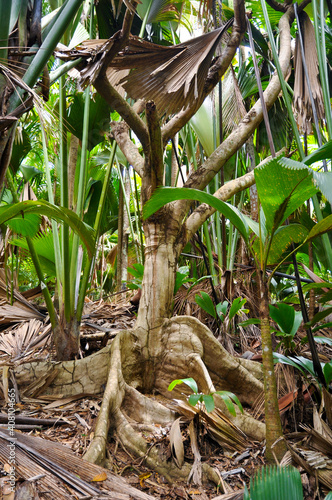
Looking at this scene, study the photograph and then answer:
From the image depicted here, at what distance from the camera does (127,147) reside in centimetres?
276

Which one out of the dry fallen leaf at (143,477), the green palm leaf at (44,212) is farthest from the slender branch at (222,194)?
the dry fallen leaf at (143,477)

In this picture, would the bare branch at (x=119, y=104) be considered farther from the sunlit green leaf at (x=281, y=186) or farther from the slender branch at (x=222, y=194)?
the sunlit green leaf at (x=281, y=186)

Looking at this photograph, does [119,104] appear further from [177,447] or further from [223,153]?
[177,447]

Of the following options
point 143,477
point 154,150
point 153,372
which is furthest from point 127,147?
point 143,477

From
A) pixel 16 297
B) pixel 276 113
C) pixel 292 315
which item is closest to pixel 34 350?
pixel 16 297

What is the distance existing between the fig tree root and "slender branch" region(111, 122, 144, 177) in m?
1.14

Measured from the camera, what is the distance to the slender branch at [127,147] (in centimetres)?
267

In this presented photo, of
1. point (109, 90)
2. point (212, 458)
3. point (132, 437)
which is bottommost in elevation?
point (212, 458)

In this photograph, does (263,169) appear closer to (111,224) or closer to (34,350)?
(34,350)

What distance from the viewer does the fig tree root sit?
6.56 feet

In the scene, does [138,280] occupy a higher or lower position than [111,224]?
lower

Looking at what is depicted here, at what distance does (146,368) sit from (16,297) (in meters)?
1.64

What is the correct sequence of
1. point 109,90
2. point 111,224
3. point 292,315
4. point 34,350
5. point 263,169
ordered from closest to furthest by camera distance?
point 263,169 → point 109,90 → point 292,315 → point 34,350 → point 111,224

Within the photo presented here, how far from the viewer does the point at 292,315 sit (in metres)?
2.17
